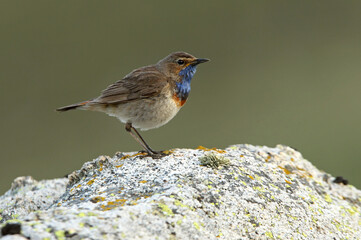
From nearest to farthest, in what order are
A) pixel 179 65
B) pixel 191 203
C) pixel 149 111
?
1. pixel 191 203
2. pixel 149 111
3. pixel 179 65

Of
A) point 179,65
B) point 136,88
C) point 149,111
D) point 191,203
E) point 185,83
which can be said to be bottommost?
point 191,203

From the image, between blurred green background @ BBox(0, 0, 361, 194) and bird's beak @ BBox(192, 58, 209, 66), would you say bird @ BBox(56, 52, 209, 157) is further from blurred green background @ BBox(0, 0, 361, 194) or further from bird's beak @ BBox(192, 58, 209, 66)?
blurred green background @ BBox(0, 0, 361, 194)

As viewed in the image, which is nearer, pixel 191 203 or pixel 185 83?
pixel 191 203

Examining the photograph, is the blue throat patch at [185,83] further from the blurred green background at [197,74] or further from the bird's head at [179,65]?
the blurred green background at [197,74]

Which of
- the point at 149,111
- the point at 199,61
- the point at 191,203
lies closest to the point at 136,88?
the point at 149,111

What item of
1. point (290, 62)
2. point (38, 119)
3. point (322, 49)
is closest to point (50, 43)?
point (38, 119)

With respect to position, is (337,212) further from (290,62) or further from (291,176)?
(290,62)

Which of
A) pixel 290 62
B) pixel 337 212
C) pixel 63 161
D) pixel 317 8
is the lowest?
pixel 63 161

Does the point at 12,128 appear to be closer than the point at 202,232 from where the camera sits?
No

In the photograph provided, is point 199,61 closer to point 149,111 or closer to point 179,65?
point 179,65
